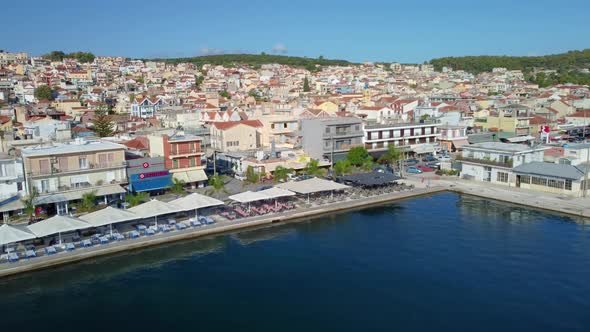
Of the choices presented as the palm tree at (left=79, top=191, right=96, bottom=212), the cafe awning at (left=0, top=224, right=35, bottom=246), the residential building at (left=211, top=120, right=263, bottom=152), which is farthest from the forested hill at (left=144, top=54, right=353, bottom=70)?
the cafe awning at (left=0, top=224, right=35, bottom=246)

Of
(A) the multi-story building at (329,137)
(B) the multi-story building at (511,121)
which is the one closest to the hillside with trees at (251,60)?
(B) the multi-story building at (511,121)

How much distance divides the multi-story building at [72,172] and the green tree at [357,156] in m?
17.9

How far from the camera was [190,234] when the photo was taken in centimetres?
2439

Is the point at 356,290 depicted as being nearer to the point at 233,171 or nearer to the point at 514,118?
the point at 233,171

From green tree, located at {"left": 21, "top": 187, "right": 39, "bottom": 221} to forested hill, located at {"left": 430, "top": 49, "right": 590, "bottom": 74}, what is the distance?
139m

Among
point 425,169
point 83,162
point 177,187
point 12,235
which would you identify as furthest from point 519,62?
point 12,235

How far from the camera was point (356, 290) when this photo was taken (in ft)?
60.7

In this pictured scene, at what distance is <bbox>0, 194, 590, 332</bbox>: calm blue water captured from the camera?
1631 centimetres

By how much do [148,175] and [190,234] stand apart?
728 cm

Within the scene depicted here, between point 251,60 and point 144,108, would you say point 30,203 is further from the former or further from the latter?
point 251,60

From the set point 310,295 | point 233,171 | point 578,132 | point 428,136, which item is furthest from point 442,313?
point 578,132

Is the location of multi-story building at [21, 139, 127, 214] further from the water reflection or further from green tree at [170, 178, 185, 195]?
the water reflection

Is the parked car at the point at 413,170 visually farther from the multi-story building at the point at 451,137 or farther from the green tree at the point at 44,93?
the green tree at the point at 44,93

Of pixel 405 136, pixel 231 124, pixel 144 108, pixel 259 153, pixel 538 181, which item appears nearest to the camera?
pixel 538 181
